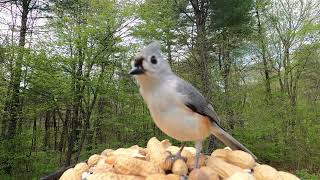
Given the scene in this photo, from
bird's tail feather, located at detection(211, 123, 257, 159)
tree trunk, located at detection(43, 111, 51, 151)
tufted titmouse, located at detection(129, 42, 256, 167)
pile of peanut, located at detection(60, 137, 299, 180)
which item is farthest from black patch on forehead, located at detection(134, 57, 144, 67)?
tree trunk, located at detection(43, 111, 51, 151)

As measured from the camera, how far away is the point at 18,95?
11.1 m

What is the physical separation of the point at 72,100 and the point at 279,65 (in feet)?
31.8

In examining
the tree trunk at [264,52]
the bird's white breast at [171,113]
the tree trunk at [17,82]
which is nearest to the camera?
the bird's white breast at [171,113]

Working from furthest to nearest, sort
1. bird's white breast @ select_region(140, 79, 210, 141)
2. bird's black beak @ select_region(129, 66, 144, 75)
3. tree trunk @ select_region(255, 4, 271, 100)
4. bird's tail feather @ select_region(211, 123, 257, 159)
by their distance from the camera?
1. tree trunk @ select_region(255, 4, 271, 100)
2. bird's tail feather @ select_region(211, 123, 257, 159)
3. bird's white breast @ select_region(140, 79, 210, 141)
4. bird's black beak @ select_region(129, 66, 144, 75)

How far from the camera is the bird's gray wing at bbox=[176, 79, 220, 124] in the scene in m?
1.68

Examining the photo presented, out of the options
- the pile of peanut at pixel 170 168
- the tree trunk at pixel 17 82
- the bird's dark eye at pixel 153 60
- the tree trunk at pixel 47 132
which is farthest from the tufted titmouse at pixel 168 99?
the tree trunk at pixel 47 132

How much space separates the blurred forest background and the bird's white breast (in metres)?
7.96

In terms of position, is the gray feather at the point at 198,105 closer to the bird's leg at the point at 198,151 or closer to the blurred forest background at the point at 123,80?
the bird's leg at the point at 198,151

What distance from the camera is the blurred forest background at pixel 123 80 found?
11203mm

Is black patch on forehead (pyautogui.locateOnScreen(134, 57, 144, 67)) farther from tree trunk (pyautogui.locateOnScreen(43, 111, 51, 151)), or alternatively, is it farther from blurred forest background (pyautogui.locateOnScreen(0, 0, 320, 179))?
tree trunk (pyautogui.locateOnScreen(43, 111, 51, 151))

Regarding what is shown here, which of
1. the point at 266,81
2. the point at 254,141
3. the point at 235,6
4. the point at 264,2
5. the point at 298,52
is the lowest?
the point at 254,141

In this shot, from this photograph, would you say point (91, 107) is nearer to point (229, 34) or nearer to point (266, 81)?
point (229, 34)

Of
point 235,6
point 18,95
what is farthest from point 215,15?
point 18,95

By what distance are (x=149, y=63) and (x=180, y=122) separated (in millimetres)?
323
